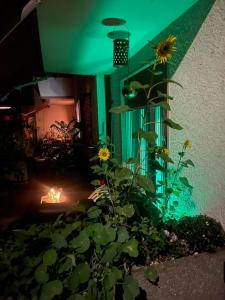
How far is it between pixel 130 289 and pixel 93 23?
2807 millimetres

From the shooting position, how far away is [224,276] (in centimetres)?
191

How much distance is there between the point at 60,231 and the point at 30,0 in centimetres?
178

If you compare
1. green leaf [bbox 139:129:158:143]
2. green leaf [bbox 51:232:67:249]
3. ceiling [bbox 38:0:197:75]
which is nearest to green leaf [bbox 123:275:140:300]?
green leaf [bbox 51:232:67:249]

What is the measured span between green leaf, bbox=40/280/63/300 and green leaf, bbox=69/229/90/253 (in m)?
0.23

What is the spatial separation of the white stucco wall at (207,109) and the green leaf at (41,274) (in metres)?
1.57

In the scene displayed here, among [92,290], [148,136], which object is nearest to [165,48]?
[148,136]

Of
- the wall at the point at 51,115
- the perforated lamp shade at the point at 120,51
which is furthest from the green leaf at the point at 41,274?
the wall at the point at 51,115

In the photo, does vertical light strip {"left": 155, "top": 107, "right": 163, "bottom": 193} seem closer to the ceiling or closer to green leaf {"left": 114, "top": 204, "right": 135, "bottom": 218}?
the ceiling

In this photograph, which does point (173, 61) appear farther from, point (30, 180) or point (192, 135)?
point (30, 180)

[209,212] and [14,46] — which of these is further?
[14,46]

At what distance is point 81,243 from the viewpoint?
63.9 inches

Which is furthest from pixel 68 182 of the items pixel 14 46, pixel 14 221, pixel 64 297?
pixel 64 297

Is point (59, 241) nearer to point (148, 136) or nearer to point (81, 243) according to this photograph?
point (81, 243)

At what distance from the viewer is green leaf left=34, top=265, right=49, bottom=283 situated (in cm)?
146
